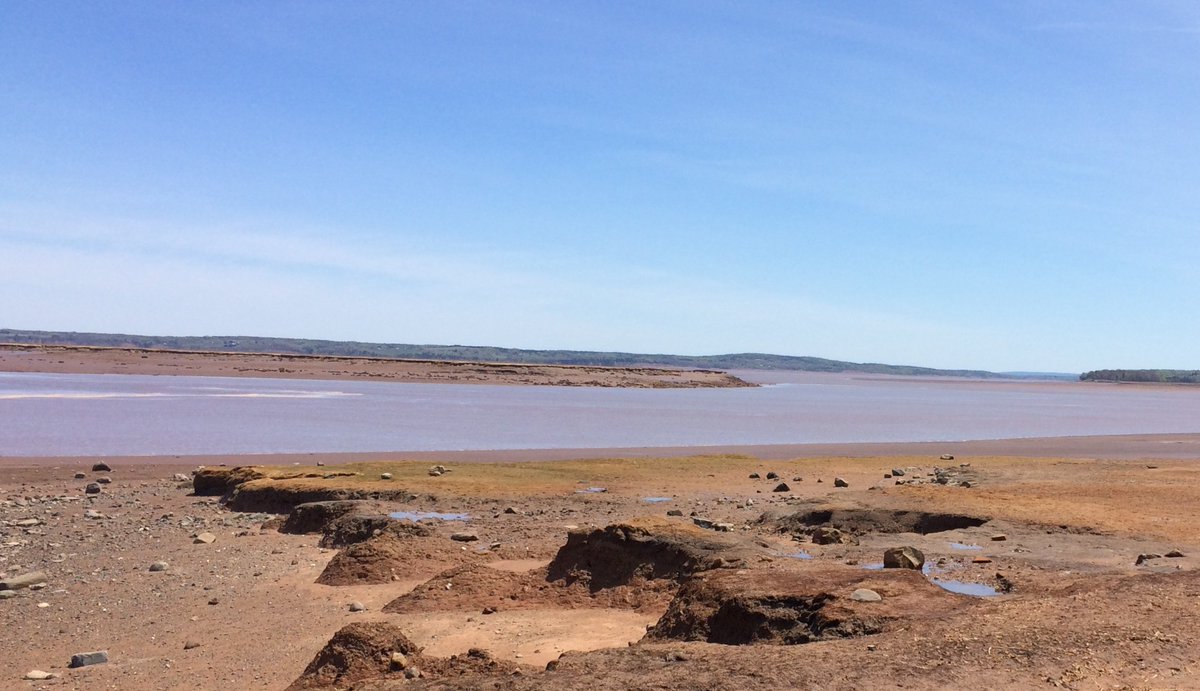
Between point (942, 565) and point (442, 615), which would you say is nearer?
point (442, 615)

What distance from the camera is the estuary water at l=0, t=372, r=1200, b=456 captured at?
30.9 meters

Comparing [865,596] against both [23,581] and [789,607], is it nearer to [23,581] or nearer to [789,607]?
[789,607]

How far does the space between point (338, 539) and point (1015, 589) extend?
935 cm

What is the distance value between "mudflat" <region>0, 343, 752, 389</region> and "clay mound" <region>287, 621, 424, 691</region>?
2944 inches

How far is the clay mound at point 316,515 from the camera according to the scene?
16.3 m

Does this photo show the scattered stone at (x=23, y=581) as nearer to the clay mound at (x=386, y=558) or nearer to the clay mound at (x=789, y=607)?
the clay mound at (x=386, y=558)

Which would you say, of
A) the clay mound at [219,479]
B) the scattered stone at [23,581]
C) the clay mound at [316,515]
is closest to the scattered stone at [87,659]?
the scattered stone at [23,581]

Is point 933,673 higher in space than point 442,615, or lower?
higher

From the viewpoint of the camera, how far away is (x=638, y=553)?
11.9 metres

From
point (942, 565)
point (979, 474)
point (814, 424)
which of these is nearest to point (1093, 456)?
point (979, 474)

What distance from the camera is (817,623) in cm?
834

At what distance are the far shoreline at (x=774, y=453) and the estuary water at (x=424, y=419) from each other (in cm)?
143

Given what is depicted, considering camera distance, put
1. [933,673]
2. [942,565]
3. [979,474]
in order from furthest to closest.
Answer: [979,474] < [942,565] < [933,673]

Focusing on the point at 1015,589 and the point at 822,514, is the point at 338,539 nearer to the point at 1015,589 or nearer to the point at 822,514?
the point at 822,514
